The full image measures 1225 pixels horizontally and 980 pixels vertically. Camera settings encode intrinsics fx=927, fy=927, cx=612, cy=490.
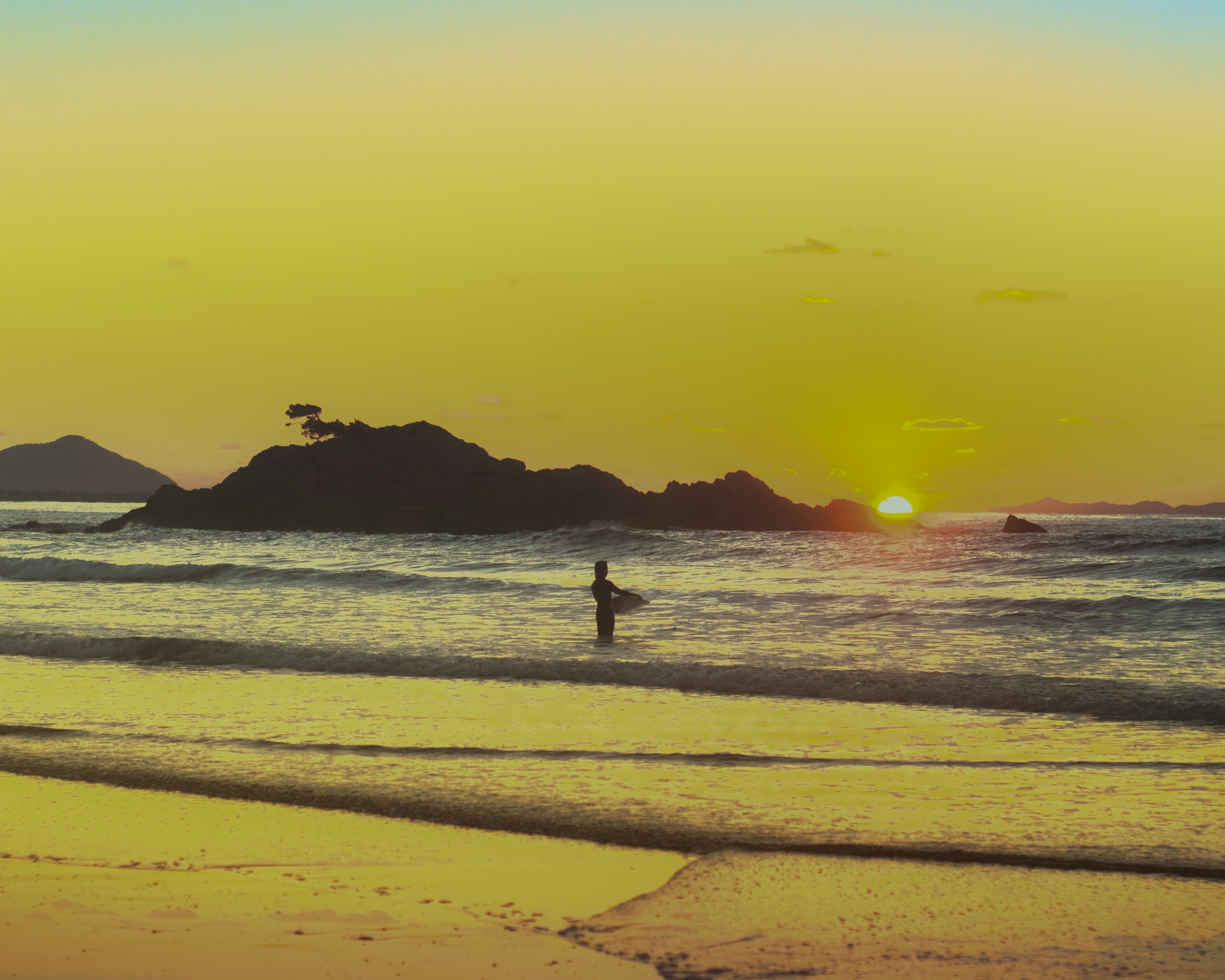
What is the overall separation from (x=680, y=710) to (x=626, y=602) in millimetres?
7681

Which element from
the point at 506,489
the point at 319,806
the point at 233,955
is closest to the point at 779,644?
the point at 319,806

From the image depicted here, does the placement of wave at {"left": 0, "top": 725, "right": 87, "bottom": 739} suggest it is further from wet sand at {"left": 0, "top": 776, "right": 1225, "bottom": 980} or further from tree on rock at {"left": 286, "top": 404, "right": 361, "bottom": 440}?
tree on rock at {"left": 286, "top": 404, "right": 361, "bottom": 440}

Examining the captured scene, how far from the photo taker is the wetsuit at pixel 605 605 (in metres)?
17.8

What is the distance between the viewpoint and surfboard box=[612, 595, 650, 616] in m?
19.0

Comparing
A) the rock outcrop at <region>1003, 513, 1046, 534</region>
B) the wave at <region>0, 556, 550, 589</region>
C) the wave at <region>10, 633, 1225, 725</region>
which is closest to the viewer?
the wave at <region>10, 633, 1225, 725</region>

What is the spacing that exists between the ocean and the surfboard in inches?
32.7

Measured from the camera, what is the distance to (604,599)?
1809 centimetres

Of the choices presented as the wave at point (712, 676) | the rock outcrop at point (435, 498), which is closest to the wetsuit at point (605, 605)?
the wave at point (712, 676)

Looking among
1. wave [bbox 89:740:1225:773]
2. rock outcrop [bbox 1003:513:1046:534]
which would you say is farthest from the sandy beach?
rock outcrop [bbox 1003:513:1046:534]

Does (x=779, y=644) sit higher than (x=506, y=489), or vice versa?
(x=506, y=489)

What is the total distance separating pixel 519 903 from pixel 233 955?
1.58 m

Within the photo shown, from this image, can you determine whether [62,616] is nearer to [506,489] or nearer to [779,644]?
[779,644]

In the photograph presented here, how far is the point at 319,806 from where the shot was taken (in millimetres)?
7457

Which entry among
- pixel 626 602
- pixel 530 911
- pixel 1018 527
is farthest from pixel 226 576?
pixel 1018 527
